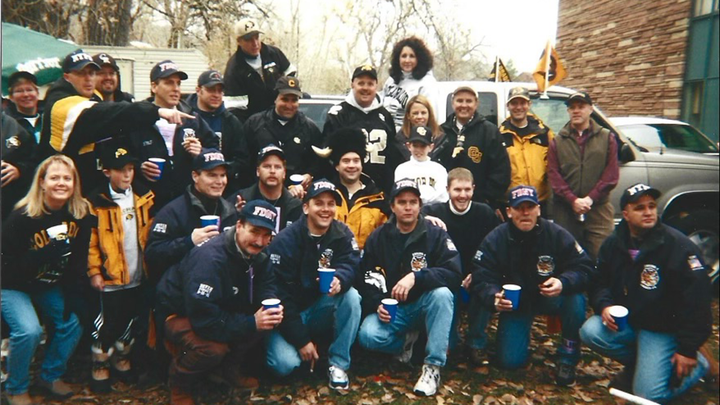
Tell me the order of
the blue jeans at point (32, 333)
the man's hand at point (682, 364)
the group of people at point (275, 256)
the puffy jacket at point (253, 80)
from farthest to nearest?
the puffy jacket at point (253, 80)
the man's hand at point (682, 364)
the group of people at point (275, 256)
the blue jeans at point (32, 333)

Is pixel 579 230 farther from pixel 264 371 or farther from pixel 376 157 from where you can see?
pixel 264 371

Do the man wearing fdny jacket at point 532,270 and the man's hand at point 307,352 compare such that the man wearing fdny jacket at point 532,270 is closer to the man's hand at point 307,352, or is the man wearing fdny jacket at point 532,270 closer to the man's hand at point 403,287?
the man's hand at point 403,287

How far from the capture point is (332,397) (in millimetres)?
4082

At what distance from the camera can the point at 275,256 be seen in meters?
4.25

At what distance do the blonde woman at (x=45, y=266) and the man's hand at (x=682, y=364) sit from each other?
4.28m

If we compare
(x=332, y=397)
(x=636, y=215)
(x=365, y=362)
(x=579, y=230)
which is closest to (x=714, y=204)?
(x=579, y=230)

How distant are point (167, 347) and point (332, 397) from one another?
1.25 m

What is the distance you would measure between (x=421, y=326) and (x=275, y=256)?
1.32 m

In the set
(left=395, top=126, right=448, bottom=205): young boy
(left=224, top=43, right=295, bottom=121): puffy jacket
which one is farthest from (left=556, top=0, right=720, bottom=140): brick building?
(left=224, top=43, right=295, bottom=121): puffy jacket

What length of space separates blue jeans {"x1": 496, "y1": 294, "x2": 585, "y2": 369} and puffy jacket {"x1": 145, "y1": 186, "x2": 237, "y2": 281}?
2.42 m

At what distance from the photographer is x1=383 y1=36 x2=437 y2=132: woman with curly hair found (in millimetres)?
5973

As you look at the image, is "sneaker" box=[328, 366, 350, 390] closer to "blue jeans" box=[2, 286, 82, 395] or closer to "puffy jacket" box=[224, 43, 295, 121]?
"blue jeans" box=[2, 286, 82, 395]

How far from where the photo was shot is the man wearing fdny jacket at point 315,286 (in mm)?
4129

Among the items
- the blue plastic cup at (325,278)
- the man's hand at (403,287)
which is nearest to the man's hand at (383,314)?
the man's hand at (403,287)
